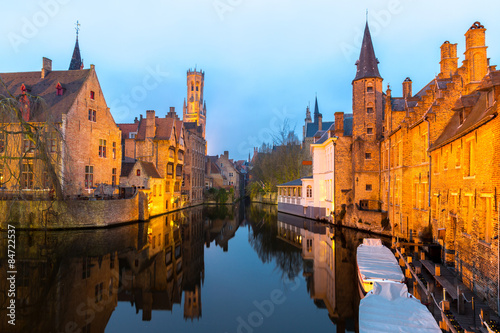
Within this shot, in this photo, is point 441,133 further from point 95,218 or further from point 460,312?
point 95,218

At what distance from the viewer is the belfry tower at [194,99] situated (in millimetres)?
120000

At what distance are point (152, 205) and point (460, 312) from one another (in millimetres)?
30405

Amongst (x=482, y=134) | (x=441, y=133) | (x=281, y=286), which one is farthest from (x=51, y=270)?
(x=441, y=133)

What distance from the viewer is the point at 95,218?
25.2 m

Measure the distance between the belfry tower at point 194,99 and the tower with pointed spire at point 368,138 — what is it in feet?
316

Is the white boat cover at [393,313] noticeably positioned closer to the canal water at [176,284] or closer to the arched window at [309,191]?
the canal water at [176,284]

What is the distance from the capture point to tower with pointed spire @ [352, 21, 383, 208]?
1104 inches

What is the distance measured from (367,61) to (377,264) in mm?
23112

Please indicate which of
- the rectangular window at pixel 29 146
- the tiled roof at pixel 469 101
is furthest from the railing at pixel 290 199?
the rectangular window at pixel 29 146

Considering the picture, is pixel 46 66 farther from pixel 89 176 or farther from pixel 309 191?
pixel 309 191

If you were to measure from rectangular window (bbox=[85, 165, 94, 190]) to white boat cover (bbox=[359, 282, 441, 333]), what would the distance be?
95.5ft

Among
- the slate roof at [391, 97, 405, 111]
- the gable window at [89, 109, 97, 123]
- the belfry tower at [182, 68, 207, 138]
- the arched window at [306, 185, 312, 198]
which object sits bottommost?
the arched window at [306, 185, 312, 198]

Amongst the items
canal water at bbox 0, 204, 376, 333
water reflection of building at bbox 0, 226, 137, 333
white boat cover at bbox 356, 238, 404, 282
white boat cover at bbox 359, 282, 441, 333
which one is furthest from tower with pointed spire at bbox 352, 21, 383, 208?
water reflection of building at bbox 0, 226, 137, 333

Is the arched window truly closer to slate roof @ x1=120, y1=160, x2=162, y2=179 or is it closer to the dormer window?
slate roof @ x1=120, y1=160, x2=162, y2=179
